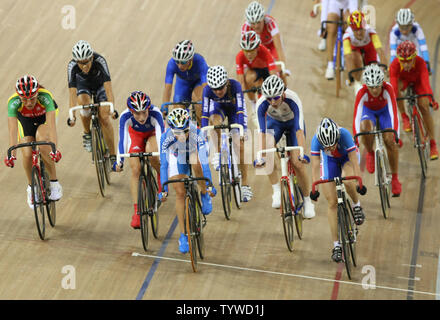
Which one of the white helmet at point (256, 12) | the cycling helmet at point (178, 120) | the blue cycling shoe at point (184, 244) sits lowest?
the blue cycling shoe at point (184, 244)

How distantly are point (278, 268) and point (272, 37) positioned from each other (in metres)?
3.23

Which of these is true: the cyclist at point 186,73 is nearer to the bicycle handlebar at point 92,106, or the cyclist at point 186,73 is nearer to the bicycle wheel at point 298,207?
the bicycle handlebar at point 92,106

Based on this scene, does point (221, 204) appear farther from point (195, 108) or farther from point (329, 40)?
point (329, 40)

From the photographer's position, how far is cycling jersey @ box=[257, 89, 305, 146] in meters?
7.54

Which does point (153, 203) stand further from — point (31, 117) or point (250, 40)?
point (250, 40)

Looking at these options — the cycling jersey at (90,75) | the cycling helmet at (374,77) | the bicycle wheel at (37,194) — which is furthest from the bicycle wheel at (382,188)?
the bicycle wheel at (37,194)

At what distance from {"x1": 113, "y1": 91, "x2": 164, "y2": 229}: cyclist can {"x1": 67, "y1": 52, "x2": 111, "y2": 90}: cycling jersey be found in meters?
0.81

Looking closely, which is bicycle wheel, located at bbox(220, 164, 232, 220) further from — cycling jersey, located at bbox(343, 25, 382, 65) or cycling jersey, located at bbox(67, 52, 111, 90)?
cycling jersey, located at bbox(343, 25, 382, 65)

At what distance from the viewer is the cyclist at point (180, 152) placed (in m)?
6.89

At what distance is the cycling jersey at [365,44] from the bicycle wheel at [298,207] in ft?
8.27


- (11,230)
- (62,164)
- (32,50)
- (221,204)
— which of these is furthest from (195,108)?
(32,50)

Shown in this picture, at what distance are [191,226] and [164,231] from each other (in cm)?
103

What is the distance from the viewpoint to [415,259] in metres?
7.54

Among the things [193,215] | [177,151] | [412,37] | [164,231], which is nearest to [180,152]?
[177,151]
